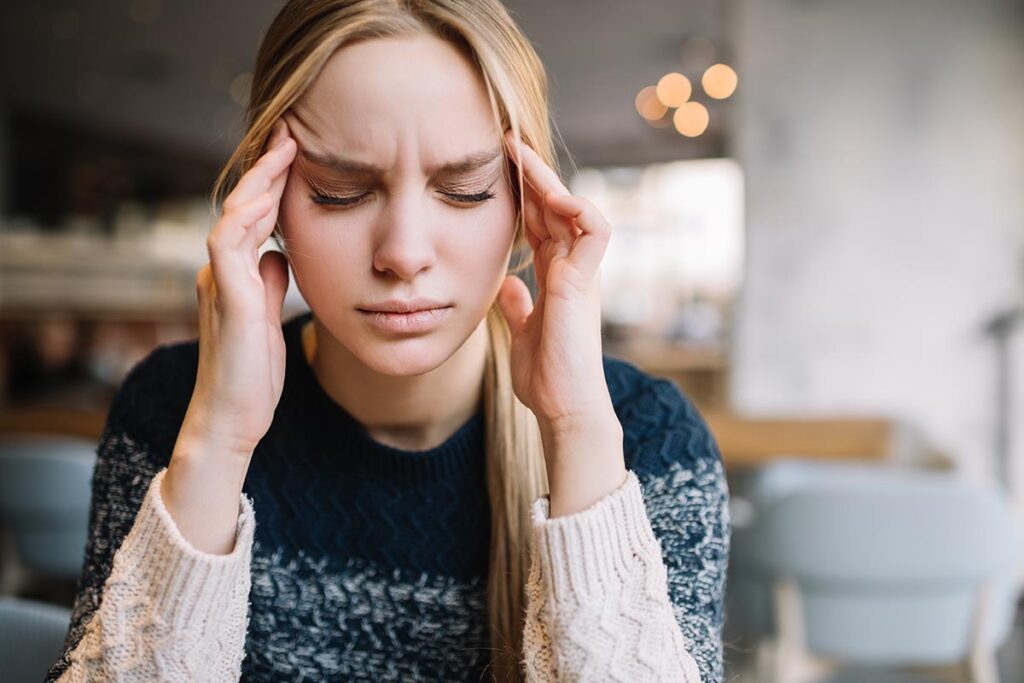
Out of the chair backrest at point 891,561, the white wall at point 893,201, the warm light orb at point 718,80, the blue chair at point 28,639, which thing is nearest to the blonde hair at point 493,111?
the blue chair at point 28,639

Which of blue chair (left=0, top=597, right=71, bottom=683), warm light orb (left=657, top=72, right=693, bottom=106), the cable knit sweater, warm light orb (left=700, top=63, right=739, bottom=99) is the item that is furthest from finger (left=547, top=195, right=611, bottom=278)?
warm light orb (left=657, top=72, right=693, bottom=106)

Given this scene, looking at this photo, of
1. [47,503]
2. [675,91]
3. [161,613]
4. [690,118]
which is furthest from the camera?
[690,118]

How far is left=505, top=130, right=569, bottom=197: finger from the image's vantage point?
0.83m

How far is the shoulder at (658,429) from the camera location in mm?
931

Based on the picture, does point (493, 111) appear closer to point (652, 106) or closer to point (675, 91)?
point (675, 91)

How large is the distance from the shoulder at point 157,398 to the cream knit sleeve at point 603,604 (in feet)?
1.43

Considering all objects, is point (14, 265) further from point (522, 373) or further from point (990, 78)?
point (522, 373)

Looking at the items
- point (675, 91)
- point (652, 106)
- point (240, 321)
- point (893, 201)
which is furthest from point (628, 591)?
point (652, 106)

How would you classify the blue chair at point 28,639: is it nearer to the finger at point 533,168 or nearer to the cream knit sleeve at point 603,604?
the cream knit sleeve at point 603,604

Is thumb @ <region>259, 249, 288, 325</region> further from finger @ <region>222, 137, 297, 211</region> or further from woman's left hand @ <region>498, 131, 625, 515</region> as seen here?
woman's left hand @ <region>498, 131, 625, 515</region>

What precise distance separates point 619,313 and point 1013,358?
6.22 metres

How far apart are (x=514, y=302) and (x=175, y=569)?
41 centimetres

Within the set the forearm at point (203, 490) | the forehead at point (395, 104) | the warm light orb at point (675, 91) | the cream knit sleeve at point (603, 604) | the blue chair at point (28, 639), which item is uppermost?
the warm light orb at point (675, 91)

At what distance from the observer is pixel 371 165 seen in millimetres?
794
